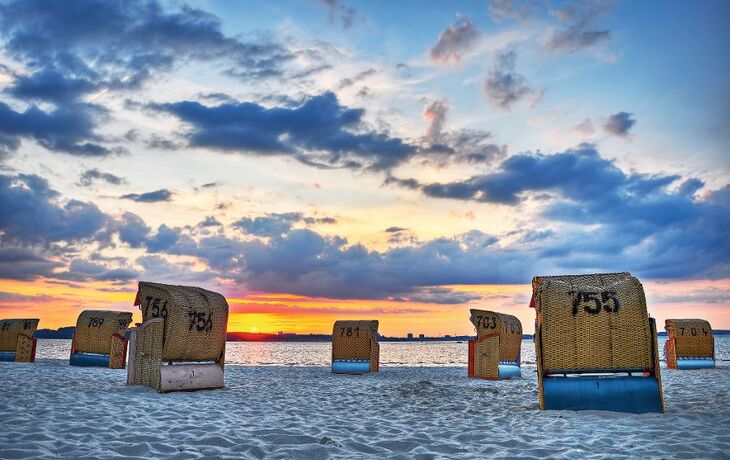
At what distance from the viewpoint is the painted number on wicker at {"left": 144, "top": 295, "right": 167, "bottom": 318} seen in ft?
49.4

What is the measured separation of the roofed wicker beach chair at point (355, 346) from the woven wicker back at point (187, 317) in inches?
436

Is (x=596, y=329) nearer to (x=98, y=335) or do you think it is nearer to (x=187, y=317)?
(x=187, y=317)

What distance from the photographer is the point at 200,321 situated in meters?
15.3

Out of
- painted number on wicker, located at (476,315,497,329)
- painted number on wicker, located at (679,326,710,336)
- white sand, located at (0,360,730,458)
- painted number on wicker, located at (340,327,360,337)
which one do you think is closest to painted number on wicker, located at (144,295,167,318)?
white sand, located at (0,360,730,458)

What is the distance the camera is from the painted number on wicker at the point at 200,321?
1505 cm

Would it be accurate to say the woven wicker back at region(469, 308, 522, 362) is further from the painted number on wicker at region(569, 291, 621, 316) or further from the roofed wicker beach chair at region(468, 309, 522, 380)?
the painted number on wicker at region(569, 291, 621, 316)

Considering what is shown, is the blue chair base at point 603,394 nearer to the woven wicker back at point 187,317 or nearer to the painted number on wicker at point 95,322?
the woven wicker back at point 187,317

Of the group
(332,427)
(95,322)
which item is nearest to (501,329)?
(332,427)

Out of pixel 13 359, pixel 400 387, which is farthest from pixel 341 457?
pixel 13 359

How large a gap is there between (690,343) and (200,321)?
26589 mm

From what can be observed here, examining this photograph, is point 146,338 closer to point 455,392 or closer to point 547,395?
point 455,392

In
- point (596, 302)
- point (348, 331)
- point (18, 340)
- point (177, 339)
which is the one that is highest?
point (596, 302)

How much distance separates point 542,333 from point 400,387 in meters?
7.97

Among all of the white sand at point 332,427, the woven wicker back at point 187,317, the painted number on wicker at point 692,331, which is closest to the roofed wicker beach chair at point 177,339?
the woven wicker back at point 187,317
